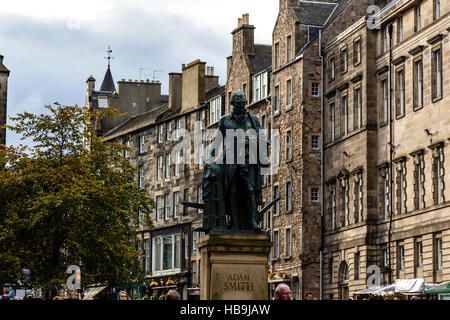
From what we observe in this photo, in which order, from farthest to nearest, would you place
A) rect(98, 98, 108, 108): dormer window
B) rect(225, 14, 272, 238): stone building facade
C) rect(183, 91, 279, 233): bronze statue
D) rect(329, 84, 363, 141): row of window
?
rect(98, 98, 108, 108): dormer window, rect(225, 14, 272, 238): stone building facade, rect(329, 84, 363, 141): row of window, rect(183, 91, 279, 233): bronze statue

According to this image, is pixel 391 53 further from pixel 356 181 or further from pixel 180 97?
pixel 180 97

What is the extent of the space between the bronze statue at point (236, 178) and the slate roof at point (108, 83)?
11276cm

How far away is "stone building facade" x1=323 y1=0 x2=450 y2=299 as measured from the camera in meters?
56.5

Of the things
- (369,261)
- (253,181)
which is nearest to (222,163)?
(253,181)

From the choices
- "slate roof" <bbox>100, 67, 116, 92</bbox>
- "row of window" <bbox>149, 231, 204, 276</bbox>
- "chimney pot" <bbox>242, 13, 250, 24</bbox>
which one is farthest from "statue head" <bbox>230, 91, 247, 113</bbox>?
"slate roof" <bbox>100, 67, 116, 92</bbox>

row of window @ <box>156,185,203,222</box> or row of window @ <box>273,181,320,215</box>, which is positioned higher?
row of window @ <box>156,185,203,222</box>

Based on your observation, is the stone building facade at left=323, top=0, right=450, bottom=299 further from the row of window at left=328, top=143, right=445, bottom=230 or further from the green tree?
the green tree

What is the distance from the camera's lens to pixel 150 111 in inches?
4186

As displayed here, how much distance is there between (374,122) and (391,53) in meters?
4.45

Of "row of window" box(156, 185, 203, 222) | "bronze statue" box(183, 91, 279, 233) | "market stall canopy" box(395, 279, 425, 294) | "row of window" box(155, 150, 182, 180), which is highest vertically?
"row of window" box(155, 150, 182, 180)

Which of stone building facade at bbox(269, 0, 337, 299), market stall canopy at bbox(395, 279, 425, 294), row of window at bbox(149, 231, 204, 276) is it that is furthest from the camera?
row of window at bbox(149, 231, 204, 276)

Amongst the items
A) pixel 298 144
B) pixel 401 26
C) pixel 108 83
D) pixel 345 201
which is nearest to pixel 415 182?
pixel 401 26

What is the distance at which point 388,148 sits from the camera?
2501 inches

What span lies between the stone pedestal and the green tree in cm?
3247
